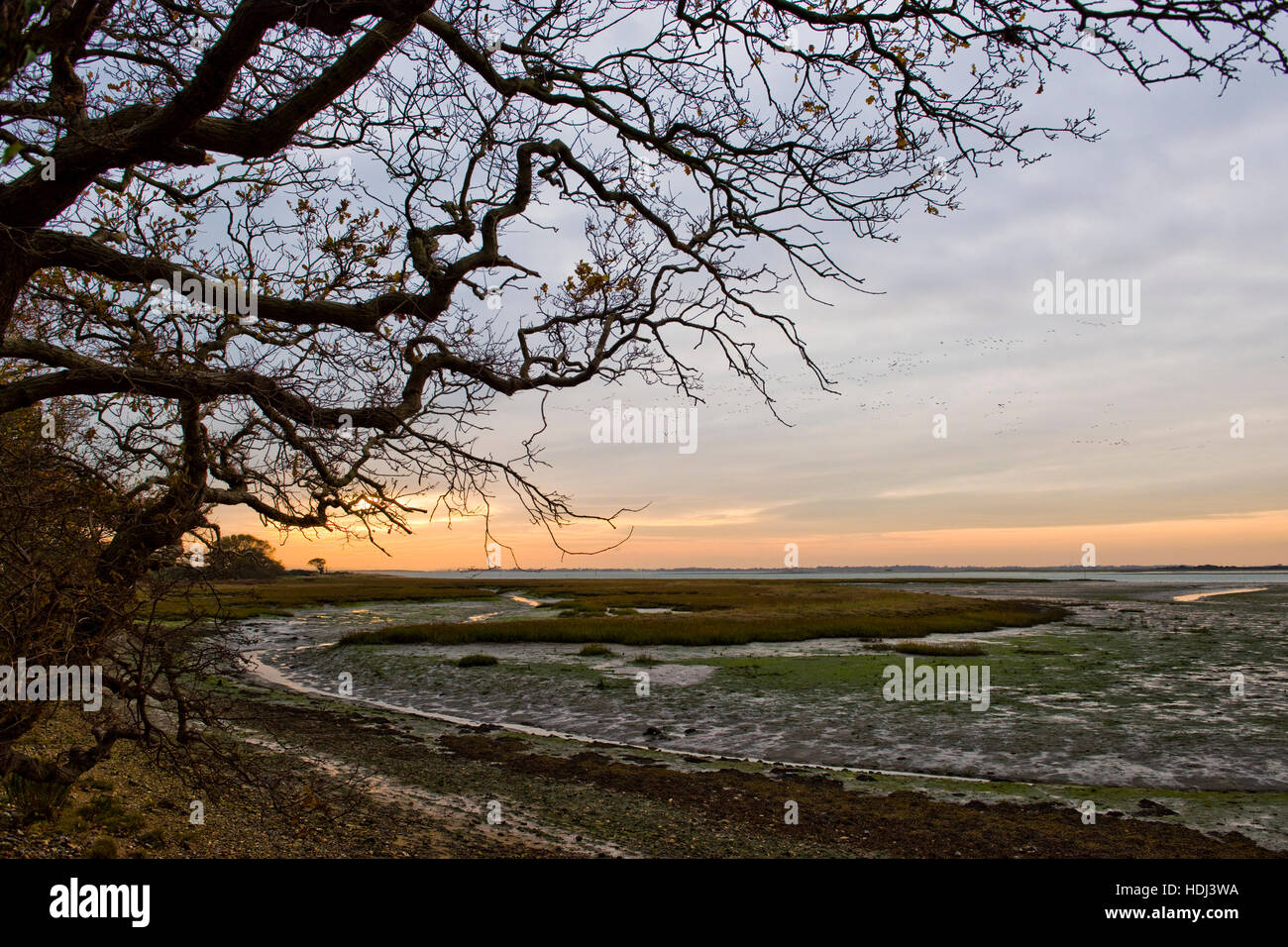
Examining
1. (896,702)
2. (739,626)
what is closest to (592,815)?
(896,702)

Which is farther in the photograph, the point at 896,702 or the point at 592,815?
the point at 896,702

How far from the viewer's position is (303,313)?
700 cm

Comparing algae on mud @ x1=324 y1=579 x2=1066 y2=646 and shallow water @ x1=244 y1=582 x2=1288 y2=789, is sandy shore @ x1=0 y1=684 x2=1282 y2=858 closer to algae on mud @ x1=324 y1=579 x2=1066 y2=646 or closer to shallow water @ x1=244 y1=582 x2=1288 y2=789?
shallow water @ x1=244 y1=582 x2=1288 y2=789

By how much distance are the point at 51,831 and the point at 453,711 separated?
1345 centimetres

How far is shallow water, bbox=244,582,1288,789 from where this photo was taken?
15.1m

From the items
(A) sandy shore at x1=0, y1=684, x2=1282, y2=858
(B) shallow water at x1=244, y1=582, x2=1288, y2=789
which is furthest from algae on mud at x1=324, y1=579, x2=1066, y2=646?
(A) sandy shore at x1=0, y1=684, x2=1282, y2=858

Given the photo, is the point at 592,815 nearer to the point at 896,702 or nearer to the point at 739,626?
the point at 896,702

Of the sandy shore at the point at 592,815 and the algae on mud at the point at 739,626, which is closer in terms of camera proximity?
the sandy shore at the point at 592,815

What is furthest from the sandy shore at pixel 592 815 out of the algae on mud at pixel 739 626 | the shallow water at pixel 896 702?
the algae on mud at pixel 739 626

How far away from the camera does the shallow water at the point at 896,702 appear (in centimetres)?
1507

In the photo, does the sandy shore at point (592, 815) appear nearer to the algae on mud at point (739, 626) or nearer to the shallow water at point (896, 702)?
the shallow water at point (896, 702)

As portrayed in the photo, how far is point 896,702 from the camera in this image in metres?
20.2
